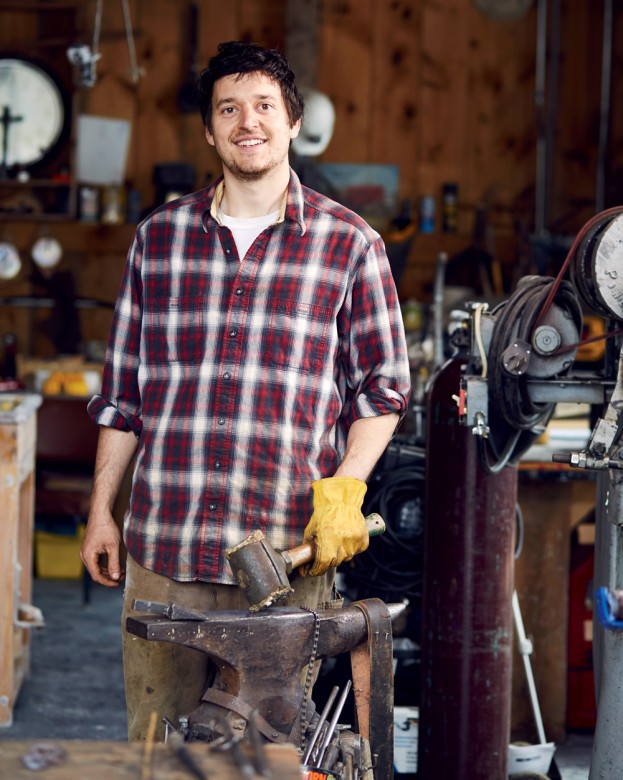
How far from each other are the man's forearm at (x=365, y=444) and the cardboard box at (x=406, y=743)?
1211 millimetres

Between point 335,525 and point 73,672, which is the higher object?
point 335,525

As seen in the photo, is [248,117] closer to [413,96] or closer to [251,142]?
[251,142]

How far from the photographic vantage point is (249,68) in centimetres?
225

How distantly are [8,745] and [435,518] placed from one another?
1647 millimetres

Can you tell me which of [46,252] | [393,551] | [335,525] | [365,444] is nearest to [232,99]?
[365,444]

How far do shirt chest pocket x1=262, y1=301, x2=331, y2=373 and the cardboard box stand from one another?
4.36 feet

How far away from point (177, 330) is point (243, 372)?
0.16 m

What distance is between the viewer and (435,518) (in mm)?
2975

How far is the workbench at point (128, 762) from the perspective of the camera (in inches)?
54.4

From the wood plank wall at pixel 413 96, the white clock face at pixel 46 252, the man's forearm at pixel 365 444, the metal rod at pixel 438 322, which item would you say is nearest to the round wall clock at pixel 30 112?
the wood plank wall at pixel 413 96

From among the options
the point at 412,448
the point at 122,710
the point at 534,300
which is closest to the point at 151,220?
the point at 534,300

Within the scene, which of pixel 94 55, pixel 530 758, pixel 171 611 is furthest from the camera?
pixel 94 55

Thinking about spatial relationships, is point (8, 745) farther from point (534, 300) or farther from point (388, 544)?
point (388, 544)

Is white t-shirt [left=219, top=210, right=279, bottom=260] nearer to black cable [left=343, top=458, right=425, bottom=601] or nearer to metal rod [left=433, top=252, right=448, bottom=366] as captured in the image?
black cable [left=343, top=458, right=425, bottom=601]
